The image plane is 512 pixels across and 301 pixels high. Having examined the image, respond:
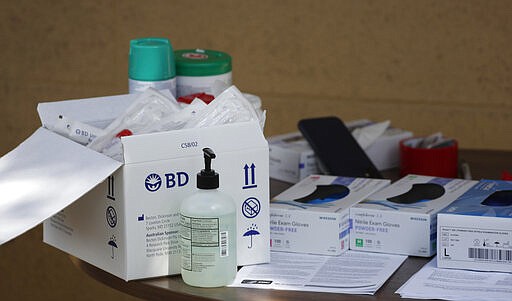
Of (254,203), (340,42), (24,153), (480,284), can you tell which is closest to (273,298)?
(254,203)

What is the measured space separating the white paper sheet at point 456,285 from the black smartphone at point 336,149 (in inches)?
18.5

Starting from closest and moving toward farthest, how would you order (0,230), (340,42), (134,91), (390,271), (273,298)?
(0,230) < (273,298) < (390,271) < (134,91) < (340,42)

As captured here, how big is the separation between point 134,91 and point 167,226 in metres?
0.40

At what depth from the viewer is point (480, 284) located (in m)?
1.42

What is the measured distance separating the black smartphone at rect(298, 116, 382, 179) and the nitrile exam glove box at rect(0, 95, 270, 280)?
0.47 meters

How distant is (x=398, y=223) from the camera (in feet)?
5.06

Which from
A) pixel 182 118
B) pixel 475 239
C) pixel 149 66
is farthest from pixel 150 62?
pixel 475 239

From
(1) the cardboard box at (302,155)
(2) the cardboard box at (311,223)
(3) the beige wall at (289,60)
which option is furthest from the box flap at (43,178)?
(3) the beige wall at (289,60)

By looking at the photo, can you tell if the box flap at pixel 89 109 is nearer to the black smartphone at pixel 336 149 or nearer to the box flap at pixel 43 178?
the box flap at pixel 43 178

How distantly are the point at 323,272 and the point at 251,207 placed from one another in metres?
0.15

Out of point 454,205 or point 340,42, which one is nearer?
point 454,205

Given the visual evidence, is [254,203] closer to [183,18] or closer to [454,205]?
[454,205]

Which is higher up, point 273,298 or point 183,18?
point 183,18

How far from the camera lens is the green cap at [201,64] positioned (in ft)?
5.89
